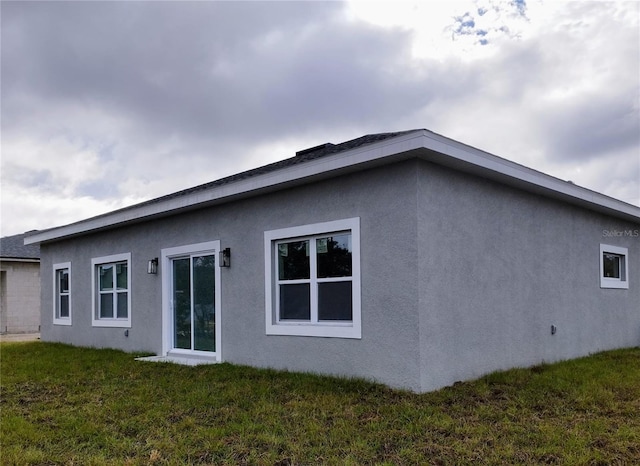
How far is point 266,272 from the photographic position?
311 inches

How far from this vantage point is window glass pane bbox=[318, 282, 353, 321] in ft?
22.7

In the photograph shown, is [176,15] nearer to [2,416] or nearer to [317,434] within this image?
[2,416]

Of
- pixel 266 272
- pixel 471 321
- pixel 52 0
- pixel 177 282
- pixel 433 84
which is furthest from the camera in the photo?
pixel 433 84

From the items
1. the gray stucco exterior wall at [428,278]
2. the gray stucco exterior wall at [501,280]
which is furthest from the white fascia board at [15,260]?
the gray stucco exterior wall at [501,280]

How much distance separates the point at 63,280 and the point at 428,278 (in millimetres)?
11160

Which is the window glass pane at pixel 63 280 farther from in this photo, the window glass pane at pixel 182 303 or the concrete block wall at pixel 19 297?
the concrete block wall at pixel 19 297

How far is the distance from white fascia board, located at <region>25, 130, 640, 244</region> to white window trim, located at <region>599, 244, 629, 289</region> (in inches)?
28.0

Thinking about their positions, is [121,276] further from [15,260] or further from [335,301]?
[15,260]

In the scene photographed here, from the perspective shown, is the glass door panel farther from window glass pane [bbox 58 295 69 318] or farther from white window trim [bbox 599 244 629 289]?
white window trim [bbox 599 244 629 289]

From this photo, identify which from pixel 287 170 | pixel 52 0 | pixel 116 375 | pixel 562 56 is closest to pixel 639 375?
pixel 287 170

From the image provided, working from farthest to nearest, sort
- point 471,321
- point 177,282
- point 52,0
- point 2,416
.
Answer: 1. point 177,282
2. point 52,0
3. point 471,321
4. point 2,416

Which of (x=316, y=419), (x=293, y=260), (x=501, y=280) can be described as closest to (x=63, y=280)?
(x=293, y=260)

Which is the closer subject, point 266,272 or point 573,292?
Answer: point 266,272

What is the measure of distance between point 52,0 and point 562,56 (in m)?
9.24
